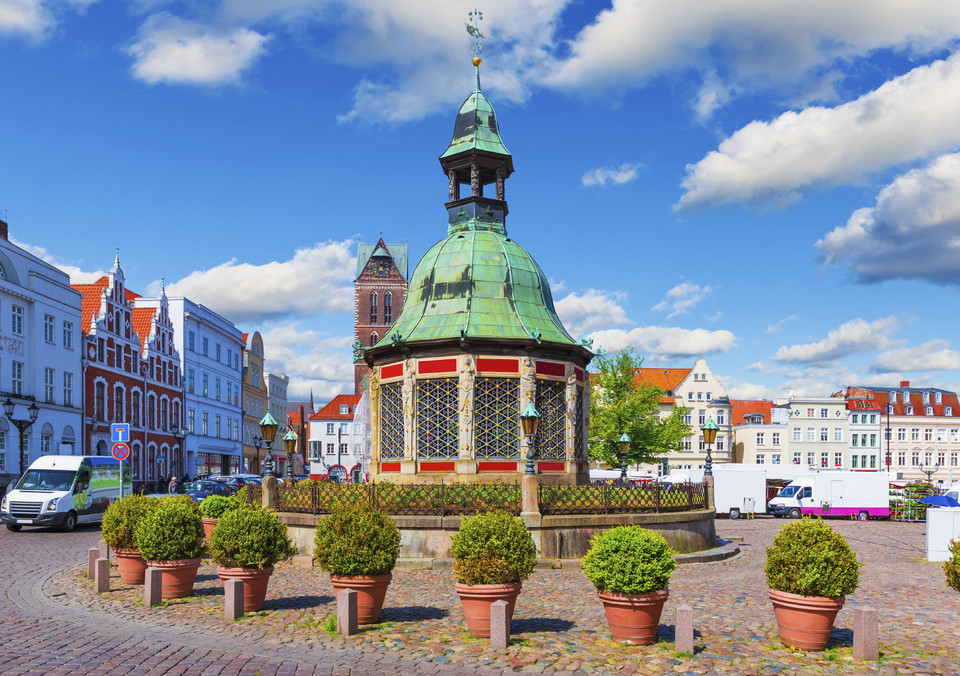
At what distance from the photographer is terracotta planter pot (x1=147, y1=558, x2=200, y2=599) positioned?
14.3m

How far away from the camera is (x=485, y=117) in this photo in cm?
3038

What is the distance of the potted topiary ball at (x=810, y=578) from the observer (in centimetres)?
1029

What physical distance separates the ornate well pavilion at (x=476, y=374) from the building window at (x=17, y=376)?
85.9 feet

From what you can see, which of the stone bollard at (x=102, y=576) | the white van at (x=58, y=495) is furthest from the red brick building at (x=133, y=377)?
the stone bollard at (x=102, y=576)

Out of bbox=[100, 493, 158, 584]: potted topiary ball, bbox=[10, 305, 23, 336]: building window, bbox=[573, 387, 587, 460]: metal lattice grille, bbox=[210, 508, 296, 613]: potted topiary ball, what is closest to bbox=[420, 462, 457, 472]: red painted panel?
bbox=[573, 387, 587, 460]: metal lattice grille

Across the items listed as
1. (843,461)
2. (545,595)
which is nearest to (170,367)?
(545,595)

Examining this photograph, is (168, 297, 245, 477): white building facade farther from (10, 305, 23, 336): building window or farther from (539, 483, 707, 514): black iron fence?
(539, 483, 707, 514): black iron fence

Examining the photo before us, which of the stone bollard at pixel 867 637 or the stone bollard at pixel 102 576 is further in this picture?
the stone bollard at pixel 102 576

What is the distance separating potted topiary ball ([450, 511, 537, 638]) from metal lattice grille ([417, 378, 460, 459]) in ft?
43.0

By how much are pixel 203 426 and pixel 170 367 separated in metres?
8.66

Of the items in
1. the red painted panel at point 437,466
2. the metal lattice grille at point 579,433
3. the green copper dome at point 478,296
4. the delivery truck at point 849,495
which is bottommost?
the delivery truck at point 849,495

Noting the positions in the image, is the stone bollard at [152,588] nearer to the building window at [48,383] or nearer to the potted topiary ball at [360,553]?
the potted topiary ball at [360,553]

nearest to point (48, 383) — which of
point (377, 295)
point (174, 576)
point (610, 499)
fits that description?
point (174, 576)

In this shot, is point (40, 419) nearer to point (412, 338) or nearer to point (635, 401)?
point (412, 338)
